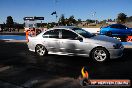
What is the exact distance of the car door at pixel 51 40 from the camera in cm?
1205

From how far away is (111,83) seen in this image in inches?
215

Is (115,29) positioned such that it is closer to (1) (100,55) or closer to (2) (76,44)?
(2) (76,44)

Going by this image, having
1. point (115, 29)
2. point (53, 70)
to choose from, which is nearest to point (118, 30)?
point (115, 29)

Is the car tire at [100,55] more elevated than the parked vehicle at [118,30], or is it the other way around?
the parked vehicle at [118,30]

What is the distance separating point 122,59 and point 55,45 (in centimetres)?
322

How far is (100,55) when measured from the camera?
10.7m

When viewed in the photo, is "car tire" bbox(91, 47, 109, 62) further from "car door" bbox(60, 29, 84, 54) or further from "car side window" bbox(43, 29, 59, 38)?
"car side window" bbox(43, 29, 59, 38)

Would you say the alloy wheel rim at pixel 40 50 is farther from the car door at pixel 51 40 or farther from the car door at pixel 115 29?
the car door at pixel 115 29

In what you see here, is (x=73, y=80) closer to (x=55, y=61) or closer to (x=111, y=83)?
(x=111, y=83)

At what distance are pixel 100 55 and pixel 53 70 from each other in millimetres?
2440

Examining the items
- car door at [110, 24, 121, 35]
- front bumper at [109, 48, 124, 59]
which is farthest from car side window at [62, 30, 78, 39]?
car door at [110, 24, 121, 35]

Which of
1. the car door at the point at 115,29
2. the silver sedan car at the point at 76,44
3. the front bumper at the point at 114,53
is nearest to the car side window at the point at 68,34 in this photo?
the silver sedan car at the point at 76,44

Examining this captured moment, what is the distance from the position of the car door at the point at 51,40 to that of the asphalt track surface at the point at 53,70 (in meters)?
0.48

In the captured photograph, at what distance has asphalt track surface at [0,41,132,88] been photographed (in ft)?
24.8
